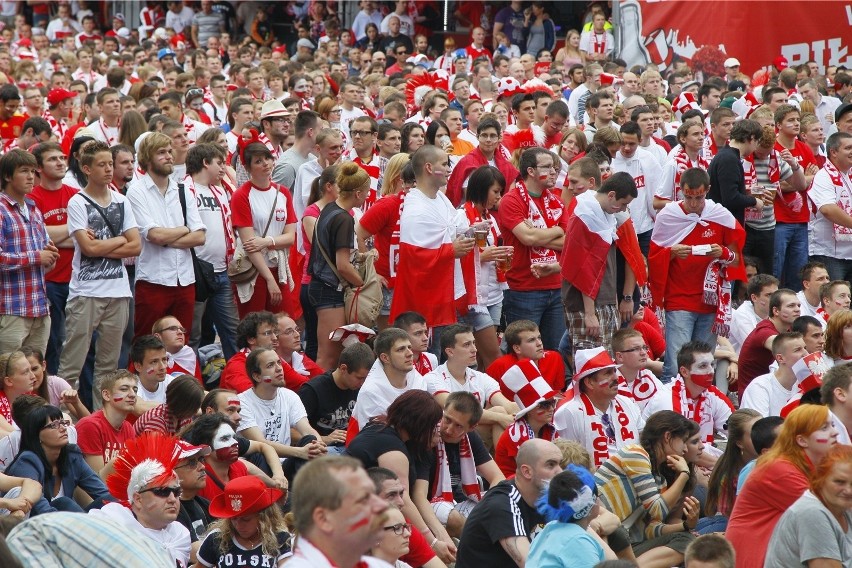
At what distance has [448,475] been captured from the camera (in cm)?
702

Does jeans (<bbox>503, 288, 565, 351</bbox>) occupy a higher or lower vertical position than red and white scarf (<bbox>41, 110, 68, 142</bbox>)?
lower

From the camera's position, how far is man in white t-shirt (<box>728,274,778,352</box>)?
31.4 ft

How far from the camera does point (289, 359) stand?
856 centimetres

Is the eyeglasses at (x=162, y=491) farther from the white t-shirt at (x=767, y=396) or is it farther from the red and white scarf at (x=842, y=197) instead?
the red and white scarf at (x=842, y=197)

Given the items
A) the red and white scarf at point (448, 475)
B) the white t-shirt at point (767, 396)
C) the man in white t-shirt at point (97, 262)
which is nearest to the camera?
the red and white scarf at point (448, 475)

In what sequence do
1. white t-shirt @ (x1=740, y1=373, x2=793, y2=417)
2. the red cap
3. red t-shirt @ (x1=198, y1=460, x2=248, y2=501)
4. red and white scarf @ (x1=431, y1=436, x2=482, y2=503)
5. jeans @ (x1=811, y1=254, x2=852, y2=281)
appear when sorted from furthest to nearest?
the red cap < jeans @ (x1=811, y1=254, x2=852, y2=281) < white t-shirt @ (x1=740, y1=373, x2=793, y2=417) < red and white scarf @ (x1=431, y1=436, x2=482, y2=503) < red t-shirt @ (x1=198, y1=460, x2=248, y2=501)

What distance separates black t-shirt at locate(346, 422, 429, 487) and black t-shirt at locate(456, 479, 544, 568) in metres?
0.68

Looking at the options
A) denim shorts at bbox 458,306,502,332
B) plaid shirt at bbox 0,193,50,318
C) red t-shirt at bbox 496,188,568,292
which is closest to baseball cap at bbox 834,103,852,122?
red t-shirt at bbox 496,188,568,292

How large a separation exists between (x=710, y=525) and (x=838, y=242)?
533 cm

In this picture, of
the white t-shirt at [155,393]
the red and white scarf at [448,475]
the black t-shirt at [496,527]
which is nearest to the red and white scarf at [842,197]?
the red and white scarf at [448,475]

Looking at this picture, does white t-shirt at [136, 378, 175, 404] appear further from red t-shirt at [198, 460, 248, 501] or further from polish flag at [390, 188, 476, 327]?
polish flag at [390, 188, 476, 327]

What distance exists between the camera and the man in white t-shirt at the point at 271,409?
7465 millimetres

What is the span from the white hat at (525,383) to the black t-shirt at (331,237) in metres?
1.46

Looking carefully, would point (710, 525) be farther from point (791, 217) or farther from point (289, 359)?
point (791, 217)
